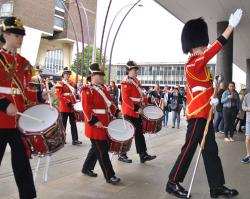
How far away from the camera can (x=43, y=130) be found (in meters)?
3.75

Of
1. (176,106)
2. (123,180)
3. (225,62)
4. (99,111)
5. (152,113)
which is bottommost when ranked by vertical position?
(123,180)

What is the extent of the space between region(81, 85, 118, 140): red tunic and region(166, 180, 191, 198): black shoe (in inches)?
48.4

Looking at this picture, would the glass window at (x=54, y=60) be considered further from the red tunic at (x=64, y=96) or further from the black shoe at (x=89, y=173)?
the black shoe at (x=89, y=173)

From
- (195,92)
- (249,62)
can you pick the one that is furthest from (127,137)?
(249,62)

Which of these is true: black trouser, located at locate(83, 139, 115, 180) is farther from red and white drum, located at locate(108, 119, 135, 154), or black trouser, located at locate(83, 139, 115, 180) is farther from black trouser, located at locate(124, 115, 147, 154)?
black trouser, located at locate(124, 115, 147, 154)

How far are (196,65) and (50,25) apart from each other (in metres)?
50.7

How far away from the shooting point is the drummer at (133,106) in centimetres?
649

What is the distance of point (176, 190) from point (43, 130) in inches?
74.6

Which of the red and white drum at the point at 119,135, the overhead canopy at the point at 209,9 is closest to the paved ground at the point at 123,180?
the red and white drum at the point at 119,135

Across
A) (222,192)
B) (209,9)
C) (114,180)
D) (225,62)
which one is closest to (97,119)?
(114,180)

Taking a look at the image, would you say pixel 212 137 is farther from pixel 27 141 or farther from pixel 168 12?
pixel 168 12

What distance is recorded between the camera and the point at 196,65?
172 inches

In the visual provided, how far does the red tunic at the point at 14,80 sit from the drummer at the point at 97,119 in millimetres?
1356

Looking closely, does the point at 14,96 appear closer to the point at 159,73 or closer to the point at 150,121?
the point at 150,121
